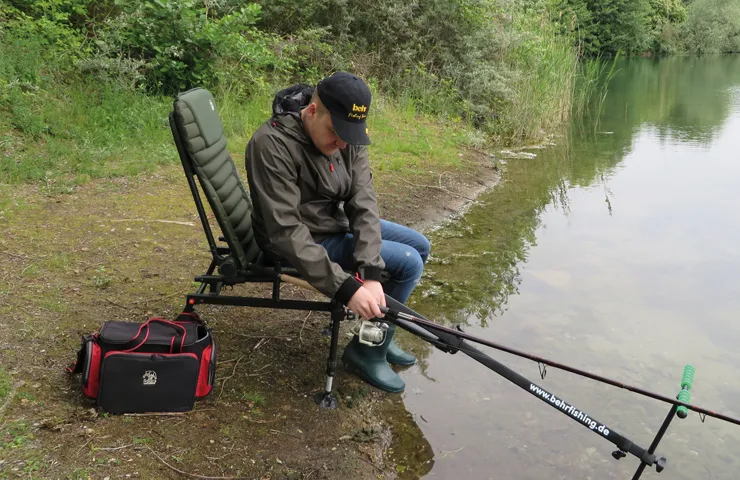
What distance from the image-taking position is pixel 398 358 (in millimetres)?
3936

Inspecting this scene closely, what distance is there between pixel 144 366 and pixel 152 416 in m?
0.25

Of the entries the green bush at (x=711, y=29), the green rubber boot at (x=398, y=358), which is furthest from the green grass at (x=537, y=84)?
the green bush at (x=711, y=29)

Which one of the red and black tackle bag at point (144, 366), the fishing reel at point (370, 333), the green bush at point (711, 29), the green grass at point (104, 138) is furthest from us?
the green bush at point (711, 29)

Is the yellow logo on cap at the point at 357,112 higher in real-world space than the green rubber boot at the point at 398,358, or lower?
higher

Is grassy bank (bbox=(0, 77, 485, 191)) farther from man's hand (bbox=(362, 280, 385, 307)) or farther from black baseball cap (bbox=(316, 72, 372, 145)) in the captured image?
man's hand (bbox=(362, 280, 385, 307))

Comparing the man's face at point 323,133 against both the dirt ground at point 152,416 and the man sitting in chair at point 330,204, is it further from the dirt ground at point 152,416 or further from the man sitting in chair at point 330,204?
the dirt ground at point 152,416

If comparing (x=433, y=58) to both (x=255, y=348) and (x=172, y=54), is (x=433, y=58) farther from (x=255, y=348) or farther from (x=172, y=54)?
(x=255, y=348)

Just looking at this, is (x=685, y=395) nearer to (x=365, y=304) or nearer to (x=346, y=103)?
(x=365, y=304)

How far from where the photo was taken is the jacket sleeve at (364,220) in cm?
312

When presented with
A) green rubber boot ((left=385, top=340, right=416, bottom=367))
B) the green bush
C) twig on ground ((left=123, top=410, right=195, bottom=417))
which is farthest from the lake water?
the green bush

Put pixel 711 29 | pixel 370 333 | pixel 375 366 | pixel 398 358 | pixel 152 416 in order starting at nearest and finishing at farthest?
1. pixel 152 416
2. pixel 370 333
3. pixel 375 366
4. pixel 398 358
5. pixel 711 29

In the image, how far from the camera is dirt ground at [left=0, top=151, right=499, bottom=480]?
267cm

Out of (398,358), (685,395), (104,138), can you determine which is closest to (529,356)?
(685,395)

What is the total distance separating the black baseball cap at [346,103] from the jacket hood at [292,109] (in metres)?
0.21
